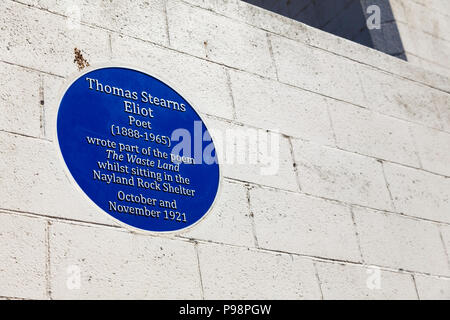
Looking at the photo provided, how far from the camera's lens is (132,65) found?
4.59 meters

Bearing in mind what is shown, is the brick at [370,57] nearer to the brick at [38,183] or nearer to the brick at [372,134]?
the brick at [372,134]

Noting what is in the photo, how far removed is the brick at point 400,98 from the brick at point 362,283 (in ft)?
4.73

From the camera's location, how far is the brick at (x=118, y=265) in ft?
12.2

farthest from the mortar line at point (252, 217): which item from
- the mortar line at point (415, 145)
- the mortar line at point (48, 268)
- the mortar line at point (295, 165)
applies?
the mortar line at point (415, 145)

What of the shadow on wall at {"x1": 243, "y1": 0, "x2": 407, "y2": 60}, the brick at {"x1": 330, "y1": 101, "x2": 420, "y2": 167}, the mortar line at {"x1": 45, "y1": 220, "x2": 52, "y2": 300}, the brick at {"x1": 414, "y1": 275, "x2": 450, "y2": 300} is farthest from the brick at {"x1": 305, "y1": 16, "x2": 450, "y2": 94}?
the mortar line at {"x1": 45, "y1": 220, "x2": 52, "y2": 300}

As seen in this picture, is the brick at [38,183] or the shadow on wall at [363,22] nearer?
the brick at [38,183]

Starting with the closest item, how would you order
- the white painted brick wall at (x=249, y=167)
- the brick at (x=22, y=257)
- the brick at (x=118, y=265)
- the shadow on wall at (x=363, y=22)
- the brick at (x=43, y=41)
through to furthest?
the brick at (x=22, y=257)
the brick at (x=118, y=265)
the white painted brick wall at (x=249, y=167)
the brick at (x=43, y=41)
the shadow on wall at (x=363, y=22)

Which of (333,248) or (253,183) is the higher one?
(253,183)
